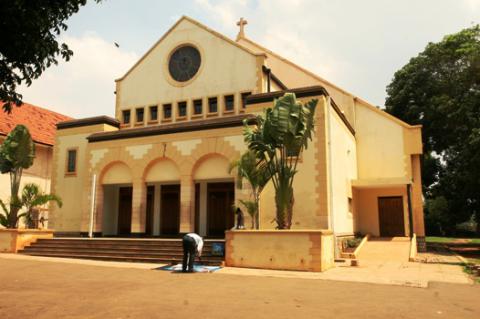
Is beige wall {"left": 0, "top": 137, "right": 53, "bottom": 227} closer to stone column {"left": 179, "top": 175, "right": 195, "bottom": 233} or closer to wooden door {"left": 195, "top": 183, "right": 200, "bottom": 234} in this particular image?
wooden door {"left": 195, "top": 183, "right": 200, "bottom": 234}

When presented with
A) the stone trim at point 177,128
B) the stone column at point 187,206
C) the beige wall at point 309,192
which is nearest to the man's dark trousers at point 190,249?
the beige wall at point 309,192

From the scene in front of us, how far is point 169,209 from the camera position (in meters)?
24.9

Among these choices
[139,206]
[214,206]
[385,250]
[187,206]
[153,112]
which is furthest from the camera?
[153,112]

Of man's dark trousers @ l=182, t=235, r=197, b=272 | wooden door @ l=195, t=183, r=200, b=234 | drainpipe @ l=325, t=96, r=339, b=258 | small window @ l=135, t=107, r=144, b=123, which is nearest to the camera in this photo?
man's dark trousers @ l=182, t=235, r=197, b=272

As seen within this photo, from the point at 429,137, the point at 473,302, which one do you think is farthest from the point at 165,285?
the point at 429,137

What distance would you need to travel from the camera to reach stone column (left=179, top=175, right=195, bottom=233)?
21.1m

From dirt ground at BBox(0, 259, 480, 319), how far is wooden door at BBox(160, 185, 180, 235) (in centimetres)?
1163

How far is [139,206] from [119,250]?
14.4ft

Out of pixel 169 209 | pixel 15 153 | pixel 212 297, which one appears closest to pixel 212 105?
pixel 169 209

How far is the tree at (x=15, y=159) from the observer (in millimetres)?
20828

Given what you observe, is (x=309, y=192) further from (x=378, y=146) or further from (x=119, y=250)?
(x=378, y=146)

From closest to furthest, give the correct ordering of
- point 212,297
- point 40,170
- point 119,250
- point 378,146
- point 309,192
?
point 212,297 → point 119,250 → point 309,192 → point 378,146 → point 40,170

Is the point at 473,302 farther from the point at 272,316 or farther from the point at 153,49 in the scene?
the point at 153,49

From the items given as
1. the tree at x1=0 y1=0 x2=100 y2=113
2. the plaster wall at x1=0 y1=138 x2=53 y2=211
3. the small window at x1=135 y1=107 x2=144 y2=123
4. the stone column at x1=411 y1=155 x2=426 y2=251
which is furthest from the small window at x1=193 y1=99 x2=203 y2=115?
the tree at x1=0 y1=0 x2=100 y2=113
